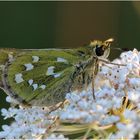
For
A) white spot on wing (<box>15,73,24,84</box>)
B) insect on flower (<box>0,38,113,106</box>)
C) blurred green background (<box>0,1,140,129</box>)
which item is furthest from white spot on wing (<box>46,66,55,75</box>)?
blurred green background (<box>0,1,140,129</box>)

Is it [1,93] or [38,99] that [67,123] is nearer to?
[38,99]

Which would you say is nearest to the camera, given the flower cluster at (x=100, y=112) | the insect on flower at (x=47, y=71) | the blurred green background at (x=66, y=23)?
the flower cluster at (x=100, y=112)

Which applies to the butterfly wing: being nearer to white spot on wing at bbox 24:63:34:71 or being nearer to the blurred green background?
white spot on wing at bbox 24:63:34:71

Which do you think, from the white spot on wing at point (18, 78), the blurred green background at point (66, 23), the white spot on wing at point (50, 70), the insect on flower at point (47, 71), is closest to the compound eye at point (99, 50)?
the insect on flower at point (47, 71)

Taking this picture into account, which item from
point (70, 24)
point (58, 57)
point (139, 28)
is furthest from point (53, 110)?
point (70, 24)

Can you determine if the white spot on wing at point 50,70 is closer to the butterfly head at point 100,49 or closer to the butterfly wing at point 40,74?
the butterfly wing at point 40,74

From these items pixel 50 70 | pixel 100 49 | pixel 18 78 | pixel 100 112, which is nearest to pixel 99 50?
pixel 100 49
